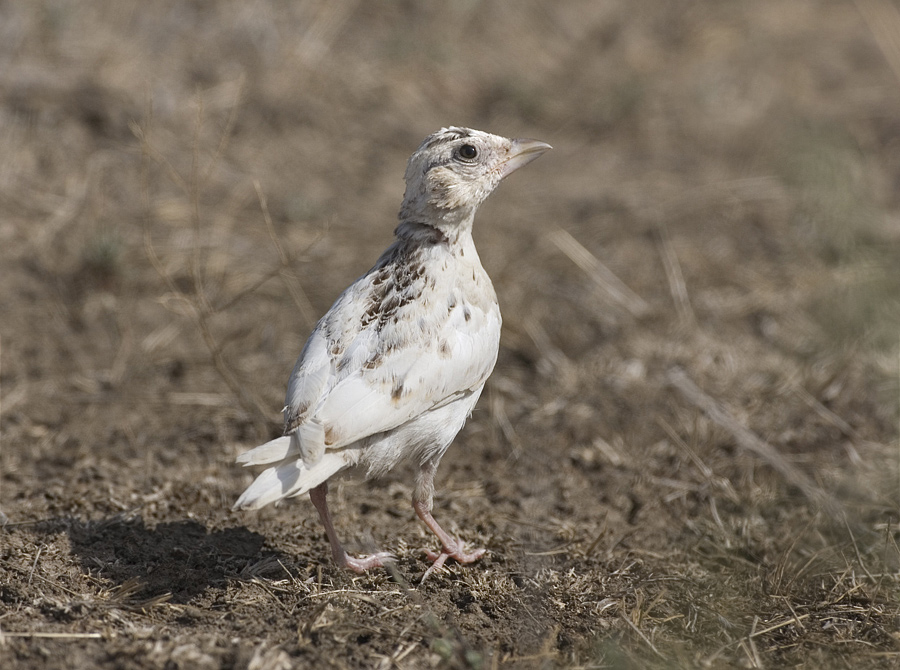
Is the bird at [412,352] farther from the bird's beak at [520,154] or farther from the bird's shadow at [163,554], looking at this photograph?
the bird's shadow at [163,554]

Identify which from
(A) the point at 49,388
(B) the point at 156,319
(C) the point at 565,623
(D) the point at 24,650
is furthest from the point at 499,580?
(B) the point at 156,319

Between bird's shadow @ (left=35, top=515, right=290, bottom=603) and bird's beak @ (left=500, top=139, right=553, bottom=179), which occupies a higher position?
bird's beak @ (left=500, top=139, right=553, bottom=179)

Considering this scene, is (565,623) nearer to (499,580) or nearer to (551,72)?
(499,580)

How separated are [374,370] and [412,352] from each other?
0.64 feet

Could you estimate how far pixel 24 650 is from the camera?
11.1 ft

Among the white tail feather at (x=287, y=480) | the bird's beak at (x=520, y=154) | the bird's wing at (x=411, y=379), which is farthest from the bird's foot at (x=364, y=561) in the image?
the bird's beak at (x=520, y=154)

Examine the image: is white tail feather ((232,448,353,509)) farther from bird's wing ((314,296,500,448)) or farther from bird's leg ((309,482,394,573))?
bird's leg ((309,482,394,573))

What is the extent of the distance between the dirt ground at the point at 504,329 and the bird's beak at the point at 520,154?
123 centimetres

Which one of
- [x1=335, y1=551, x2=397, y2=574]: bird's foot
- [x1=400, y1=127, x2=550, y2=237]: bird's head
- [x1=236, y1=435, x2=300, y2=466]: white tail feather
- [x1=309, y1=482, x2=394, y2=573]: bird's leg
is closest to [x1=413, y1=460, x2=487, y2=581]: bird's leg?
[x1=335, y1=551, x2=397, y2=574]: bird's foot

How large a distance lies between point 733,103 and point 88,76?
6.68m

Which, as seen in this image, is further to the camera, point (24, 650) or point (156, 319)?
point (156, 319)

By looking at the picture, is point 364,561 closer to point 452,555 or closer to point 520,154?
point 452,555

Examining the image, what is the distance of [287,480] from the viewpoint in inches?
144

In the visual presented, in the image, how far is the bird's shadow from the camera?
4.12 metres
